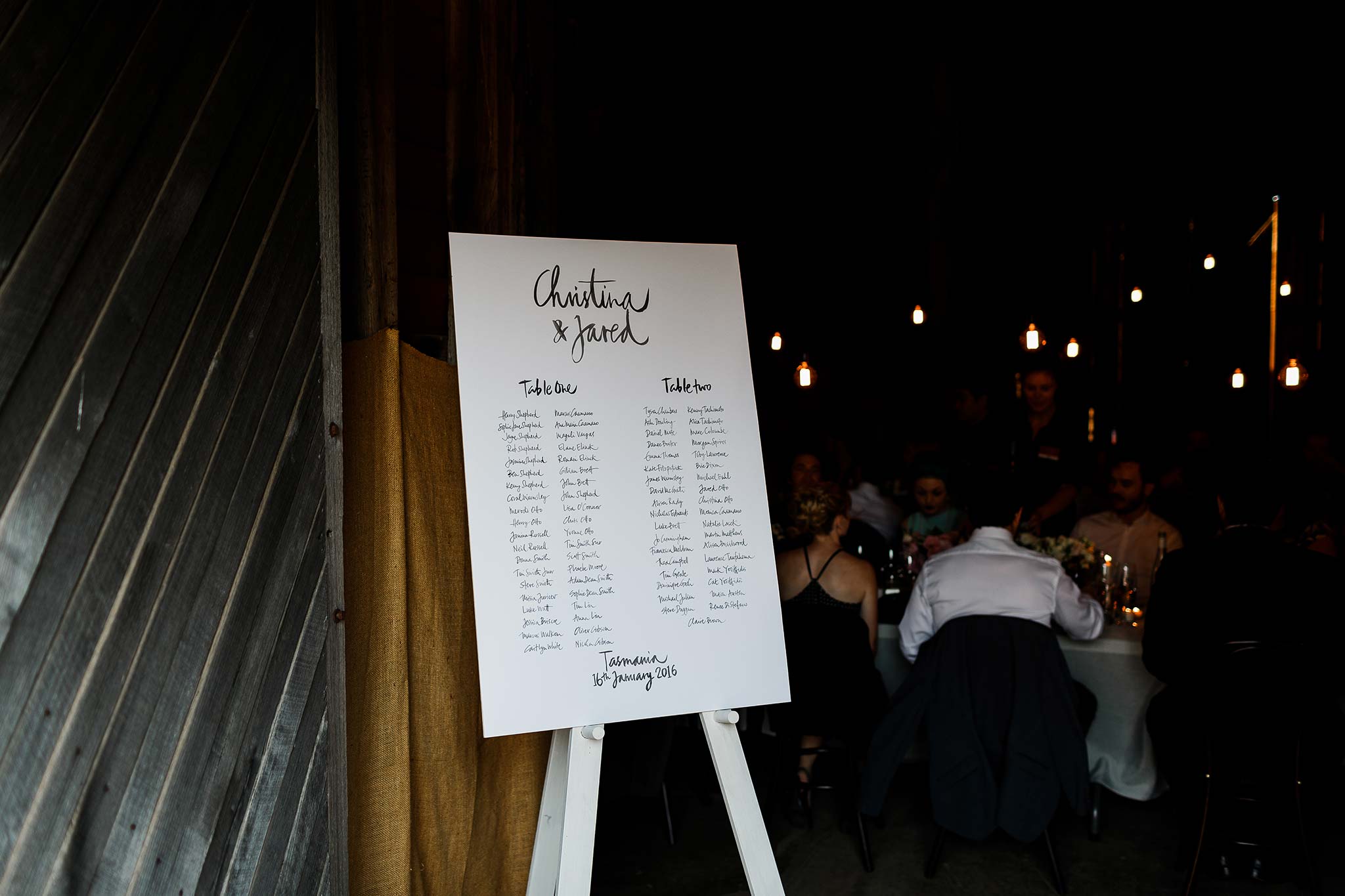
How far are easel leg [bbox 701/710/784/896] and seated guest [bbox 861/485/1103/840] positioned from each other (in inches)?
46.0

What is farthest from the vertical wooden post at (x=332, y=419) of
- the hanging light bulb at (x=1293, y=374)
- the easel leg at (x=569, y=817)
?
the hanging light bulb at (x=1293, y=374)

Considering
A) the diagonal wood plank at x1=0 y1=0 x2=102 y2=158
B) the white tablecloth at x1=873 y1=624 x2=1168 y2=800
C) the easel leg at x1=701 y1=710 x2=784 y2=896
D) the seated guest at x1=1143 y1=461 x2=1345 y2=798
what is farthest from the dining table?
the diagonal wood plank at x1=0 y1=0 x2=102 y2=158

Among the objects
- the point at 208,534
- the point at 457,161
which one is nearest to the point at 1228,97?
the point at 457,161

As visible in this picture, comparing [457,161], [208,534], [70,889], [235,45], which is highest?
[457,161]

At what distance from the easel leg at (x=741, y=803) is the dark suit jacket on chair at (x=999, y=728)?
1170mm

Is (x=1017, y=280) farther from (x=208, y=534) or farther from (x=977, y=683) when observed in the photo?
(x=208, y=534)

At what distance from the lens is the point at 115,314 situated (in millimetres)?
1920

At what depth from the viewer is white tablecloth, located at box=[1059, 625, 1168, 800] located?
13.3ft

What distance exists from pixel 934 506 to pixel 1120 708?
1.75 m

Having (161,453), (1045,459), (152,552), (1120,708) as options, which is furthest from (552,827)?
(1045,459)

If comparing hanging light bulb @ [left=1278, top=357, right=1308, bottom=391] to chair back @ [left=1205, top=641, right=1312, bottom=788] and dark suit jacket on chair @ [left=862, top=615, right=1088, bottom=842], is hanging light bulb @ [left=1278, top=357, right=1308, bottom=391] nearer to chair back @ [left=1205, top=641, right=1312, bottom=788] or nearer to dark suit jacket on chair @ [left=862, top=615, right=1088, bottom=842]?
chair back @ [left=1205, top=641, right=1312, bottom=788]

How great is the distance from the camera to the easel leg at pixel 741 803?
2688mm

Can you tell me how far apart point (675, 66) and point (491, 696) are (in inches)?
286

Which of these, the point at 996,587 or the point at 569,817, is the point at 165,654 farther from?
the point at 996,587
